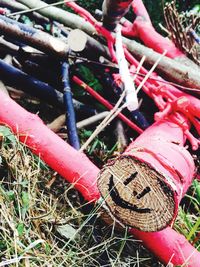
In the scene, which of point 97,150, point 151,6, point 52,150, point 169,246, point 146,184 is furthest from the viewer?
point 151,6

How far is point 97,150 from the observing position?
2506 mm

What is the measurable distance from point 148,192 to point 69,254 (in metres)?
0.40

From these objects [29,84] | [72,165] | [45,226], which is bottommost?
[45,226]

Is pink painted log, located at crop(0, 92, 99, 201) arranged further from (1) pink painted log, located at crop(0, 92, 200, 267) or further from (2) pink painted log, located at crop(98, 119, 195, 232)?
(2) pink painted log, located at crop(98, 119, 195, 232)

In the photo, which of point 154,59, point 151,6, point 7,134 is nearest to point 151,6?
point 151,6

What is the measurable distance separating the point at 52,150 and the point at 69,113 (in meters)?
0.44

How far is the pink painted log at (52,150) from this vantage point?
1900 millimetres

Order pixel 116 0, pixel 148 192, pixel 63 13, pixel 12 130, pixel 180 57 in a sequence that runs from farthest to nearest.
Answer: pixel 63 13 < pixel 180 57 < pixel 116 0 < pixel 12 130 < pixel 148 192

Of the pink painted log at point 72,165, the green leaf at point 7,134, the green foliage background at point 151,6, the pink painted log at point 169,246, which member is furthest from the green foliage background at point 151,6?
the pink painted log at point 169,246

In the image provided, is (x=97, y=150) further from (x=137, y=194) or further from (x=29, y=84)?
(x=137, y=194)

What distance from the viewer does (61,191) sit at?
213 centimetres

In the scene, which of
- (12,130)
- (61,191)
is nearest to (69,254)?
(61,191)

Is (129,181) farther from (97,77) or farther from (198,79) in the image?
(97,77)

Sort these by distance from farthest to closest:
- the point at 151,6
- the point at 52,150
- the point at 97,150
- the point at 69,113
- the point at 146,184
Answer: the point at 151,6 → the point at 97,150 → the point at 69,113 → the point at 52,150 → the point at 146,184
